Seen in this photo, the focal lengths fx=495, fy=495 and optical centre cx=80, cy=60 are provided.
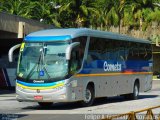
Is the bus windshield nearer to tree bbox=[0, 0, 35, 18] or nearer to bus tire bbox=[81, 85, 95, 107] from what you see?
bus tire bbox=[81, 85, 95, 107]

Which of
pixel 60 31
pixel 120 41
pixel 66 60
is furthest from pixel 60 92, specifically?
pixel 120 41

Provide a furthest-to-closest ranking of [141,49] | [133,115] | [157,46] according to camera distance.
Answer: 1. [157,46]
2. [141,49]
3. [133,115]

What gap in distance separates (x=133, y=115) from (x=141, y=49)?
716 inches

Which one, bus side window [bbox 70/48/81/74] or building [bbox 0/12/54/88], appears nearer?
bus side window [bbox 70/48/81/74]

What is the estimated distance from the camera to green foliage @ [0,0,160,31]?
64069 mm

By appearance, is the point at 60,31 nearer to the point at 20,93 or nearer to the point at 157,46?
the point at 20,93

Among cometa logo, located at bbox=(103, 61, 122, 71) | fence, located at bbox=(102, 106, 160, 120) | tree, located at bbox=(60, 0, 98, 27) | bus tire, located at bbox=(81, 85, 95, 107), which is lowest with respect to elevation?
bus tire, located at bbox=(81, 85, 95, 107)

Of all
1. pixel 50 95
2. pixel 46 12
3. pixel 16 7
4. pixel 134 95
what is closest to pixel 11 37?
pixel 134 95

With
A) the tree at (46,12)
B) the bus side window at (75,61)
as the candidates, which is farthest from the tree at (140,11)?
the bus side window at (75,61)

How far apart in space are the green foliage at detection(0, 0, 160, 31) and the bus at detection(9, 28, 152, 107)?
40.1 m

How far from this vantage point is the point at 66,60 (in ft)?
61.5

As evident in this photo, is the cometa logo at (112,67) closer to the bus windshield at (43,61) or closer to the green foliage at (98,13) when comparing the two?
the bus windshield at (43,61)

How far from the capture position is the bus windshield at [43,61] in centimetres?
1877

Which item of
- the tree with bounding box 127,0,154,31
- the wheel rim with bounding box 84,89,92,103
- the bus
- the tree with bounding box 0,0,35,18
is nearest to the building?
the bus
